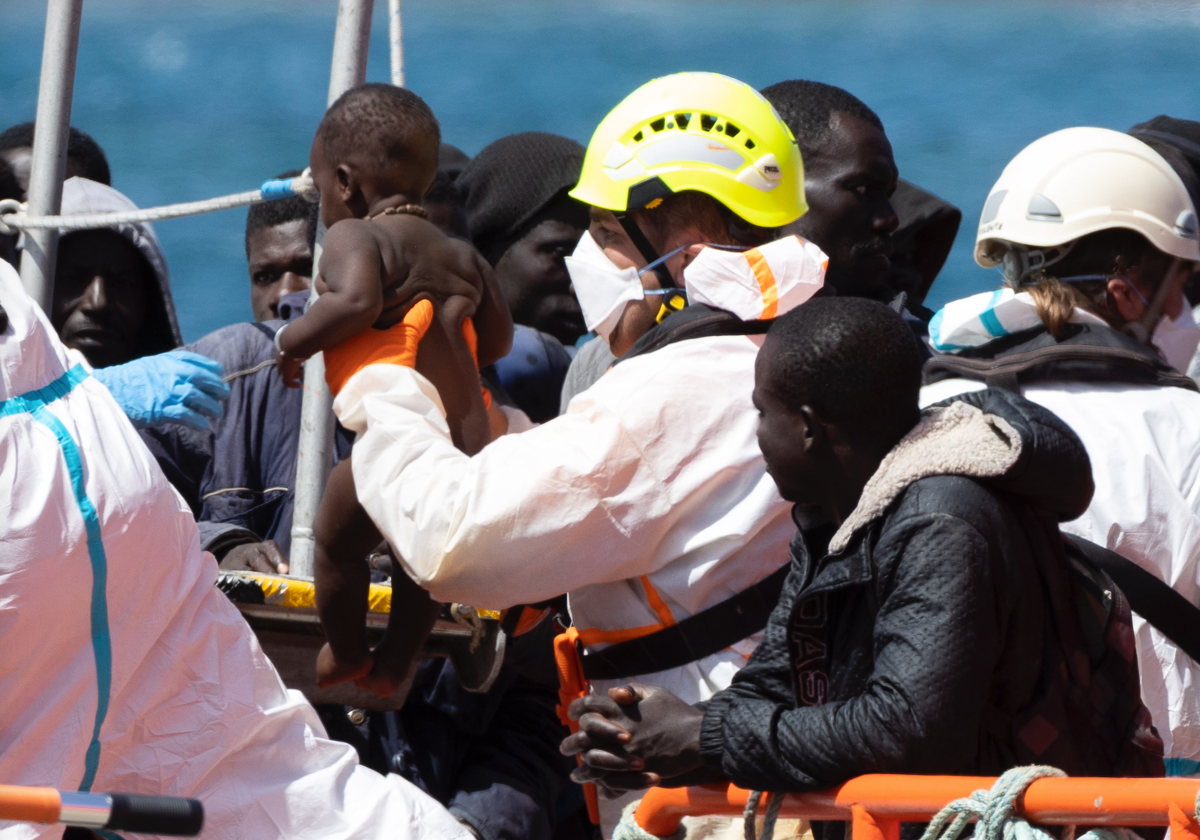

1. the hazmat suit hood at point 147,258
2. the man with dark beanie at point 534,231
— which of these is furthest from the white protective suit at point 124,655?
the man with dark beanie at point 534,231

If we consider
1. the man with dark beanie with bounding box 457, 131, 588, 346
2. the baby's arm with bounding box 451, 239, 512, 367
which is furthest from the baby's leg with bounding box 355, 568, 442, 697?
the man with dark beanie with bounding box 457, 131, 588, 346

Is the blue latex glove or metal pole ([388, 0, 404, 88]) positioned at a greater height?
metal pole ([388, 0, 404, 88])

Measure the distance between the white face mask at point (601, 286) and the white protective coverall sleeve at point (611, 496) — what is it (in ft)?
0.87

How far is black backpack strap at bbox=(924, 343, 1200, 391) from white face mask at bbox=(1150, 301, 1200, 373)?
1.19 ft

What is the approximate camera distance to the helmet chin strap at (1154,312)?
10.5 ft

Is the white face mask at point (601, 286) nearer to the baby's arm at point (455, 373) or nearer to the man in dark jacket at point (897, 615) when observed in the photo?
the man in dark jacket at point (897, 615)

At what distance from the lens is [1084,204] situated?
3.28 m

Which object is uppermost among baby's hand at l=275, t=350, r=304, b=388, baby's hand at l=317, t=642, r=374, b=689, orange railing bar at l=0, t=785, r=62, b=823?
baby's hand at l=275, t=350, r=304, b=388

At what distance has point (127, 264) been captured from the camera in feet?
17.9

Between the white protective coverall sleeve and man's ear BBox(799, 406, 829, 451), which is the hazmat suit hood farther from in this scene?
man's ear BBox(799, 406, 829, 451)

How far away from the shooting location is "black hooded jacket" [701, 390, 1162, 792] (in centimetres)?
197

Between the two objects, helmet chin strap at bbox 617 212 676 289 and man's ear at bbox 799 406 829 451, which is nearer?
man's ear at bbox 799 406 829 451

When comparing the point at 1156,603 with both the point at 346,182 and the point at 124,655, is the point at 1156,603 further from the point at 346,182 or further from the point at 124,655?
the point at 346,182

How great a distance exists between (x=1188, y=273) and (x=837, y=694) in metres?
1.76
